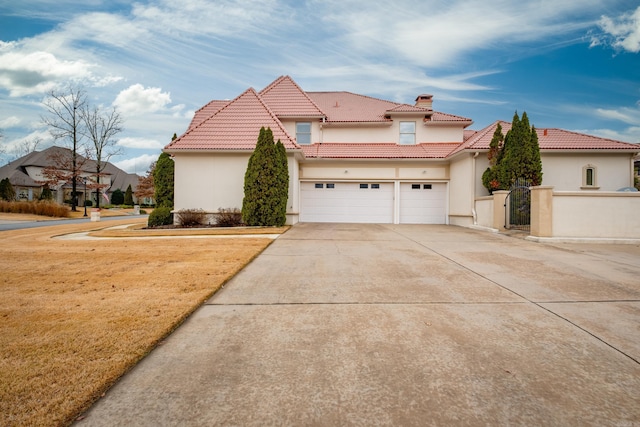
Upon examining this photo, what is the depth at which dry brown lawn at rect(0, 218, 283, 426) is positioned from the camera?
79.1 inches

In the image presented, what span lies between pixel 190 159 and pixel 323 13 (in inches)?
342

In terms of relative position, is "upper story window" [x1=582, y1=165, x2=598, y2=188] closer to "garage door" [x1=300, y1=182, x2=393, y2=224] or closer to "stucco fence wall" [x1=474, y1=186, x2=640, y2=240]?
"stucco fence wall" [x1=474, y1=186, x2=640, y2=240]

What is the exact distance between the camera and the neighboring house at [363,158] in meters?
14.1

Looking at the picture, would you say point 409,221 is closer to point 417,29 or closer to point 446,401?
point 417,29

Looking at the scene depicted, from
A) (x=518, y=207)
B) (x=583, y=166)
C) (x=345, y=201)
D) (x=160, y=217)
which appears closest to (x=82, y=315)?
(x=160, y=217)

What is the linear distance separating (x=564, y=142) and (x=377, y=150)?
8.94m

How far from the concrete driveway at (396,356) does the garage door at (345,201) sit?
11.8m

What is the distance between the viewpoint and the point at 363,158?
16.5 metres

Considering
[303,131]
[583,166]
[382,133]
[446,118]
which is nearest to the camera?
[583,166]

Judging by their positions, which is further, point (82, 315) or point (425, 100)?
point (425, 100)

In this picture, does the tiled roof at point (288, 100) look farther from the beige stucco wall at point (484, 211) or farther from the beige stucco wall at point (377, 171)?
the beige stucco wall at point (484, 211)

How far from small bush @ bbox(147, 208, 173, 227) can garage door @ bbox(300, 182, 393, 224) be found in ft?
21.5

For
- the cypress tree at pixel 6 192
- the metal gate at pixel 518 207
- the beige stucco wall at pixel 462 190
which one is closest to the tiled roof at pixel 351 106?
the beige stucco wall at pixel 462 190

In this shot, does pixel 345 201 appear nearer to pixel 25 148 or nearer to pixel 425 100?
pixel 425 100
